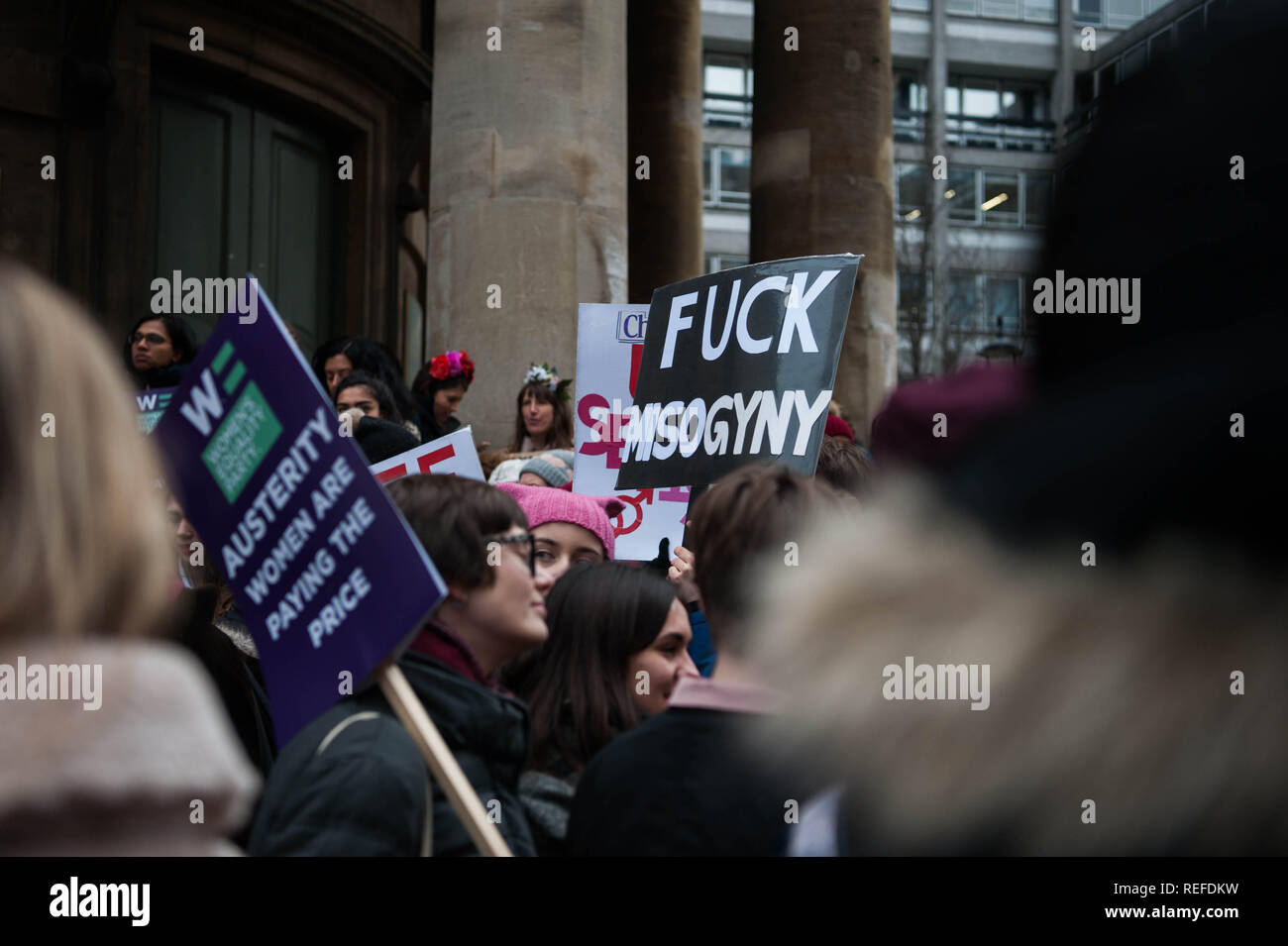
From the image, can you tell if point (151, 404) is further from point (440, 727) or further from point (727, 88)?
point (727, 88)

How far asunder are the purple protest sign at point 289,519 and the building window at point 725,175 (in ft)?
128

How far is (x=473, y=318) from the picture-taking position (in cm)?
896

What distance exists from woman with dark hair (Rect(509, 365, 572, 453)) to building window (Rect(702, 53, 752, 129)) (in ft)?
113

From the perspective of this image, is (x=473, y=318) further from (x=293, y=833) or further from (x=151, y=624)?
(x=151, y=624)

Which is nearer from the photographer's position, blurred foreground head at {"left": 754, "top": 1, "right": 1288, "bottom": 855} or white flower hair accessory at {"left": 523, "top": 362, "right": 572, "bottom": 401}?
blurred foreground head at {"left": 754, "top": 1, "right": 1288, "bottom": 855}

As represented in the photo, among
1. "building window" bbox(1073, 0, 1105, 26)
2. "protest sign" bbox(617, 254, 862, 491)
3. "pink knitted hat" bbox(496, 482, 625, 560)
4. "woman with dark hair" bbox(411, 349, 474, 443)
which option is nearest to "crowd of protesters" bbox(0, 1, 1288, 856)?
"protest sign" bbox(617, 254, 862, 491)

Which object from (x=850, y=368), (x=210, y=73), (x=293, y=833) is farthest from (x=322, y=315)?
(x=293, y=833)

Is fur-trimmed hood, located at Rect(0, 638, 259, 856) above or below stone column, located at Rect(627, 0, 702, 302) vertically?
below

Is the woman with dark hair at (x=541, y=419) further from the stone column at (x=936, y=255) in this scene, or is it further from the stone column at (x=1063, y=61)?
the stone column at (x=1063, y=61)

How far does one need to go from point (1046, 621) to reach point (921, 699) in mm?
122

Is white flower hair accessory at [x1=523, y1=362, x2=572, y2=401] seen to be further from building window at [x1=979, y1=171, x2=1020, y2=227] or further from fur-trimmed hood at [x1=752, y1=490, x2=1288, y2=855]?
building window at [x1=979, y1=171, x2=1020, y2=227]

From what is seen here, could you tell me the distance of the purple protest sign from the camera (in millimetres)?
2559

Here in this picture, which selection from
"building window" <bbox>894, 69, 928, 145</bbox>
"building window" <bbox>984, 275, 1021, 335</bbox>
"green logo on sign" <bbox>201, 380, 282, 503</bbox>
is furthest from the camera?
"building window" <bbox>894, 69, 928, 145</bbox>
